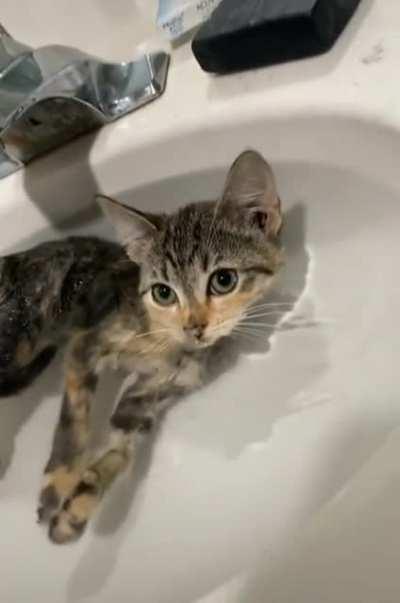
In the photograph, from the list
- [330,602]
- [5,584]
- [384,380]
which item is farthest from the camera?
[5,584]

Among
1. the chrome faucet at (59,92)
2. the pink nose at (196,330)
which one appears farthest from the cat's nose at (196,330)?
the chrome faucet at (59,92)

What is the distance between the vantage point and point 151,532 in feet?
2.69

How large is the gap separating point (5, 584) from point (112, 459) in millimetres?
184

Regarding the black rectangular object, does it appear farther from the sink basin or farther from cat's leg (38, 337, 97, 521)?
cat's leg (38, 337, 97, 521)

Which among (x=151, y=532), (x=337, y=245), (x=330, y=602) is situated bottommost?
(x=151, y=532)

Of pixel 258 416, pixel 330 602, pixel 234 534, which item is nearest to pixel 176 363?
pixel 258 416

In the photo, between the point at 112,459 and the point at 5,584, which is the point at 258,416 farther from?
the point at 5,584

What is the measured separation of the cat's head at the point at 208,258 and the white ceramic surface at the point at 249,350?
7 centimetres

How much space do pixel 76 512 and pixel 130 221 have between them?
12.5 inches

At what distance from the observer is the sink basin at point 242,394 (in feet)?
2.42

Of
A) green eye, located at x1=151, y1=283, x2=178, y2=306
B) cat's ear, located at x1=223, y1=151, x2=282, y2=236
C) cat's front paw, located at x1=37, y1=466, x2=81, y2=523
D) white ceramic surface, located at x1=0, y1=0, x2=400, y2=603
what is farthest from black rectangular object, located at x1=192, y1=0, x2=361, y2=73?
cat's front paw, located at x1=37, y1=466, x2=81, y2=523

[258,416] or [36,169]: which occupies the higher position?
[36,169]

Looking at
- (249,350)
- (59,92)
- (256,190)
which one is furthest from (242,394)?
(59,92)

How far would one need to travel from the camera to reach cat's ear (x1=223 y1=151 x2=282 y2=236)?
71 cm
